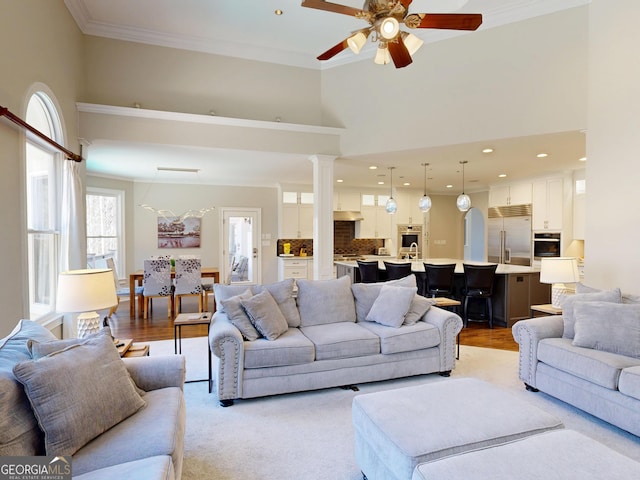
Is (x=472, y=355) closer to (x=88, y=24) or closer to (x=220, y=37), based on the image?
(x=220, y=37)

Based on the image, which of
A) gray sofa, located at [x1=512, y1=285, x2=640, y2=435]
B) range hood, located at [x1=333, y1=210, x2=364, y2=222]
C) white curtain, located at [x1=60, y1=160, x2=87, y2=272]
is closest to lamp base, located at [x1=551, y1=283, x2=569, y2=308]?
gray sofa, located at [x1=512, y1=285, x2=640, y2=435]

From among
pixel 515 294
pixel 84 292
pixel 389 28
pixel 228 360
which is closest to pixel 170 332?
pixel 228 360

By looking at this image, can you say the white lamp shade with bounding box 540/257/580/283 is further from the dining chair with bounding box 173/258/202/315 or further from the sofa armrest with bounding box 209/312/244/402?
the dining chair with bounding box 173/258/202/315

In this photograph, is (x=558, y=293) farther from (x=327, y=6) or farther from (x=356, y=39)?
(x=327, y=6)

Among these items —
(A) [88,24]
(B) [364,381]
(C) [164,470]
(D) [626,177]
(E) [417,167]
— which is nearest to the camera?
(C) [164,470]

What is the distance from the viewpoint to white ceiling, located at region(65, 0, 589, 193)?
4.32 meters

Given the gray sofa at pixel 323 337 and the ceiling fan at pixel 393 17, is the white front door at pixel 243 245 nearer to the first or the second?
the gray sofa at pixel 323 337

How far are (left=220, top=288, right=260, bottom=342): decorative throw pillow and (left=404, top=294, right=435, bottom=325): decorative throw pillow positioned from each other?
1.49m

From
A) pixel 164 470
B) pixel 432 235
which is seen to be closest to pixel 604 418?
pixel 164 470

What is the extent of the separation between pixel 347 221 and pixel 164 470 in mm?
7976

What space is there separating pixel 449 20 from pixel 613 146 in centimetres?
266

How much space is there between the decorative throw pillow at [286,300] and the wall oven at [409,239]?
5.84m

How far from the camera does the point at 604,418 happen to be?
8.40ft

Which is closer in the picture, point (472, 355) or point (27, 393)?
point (27, 393)
